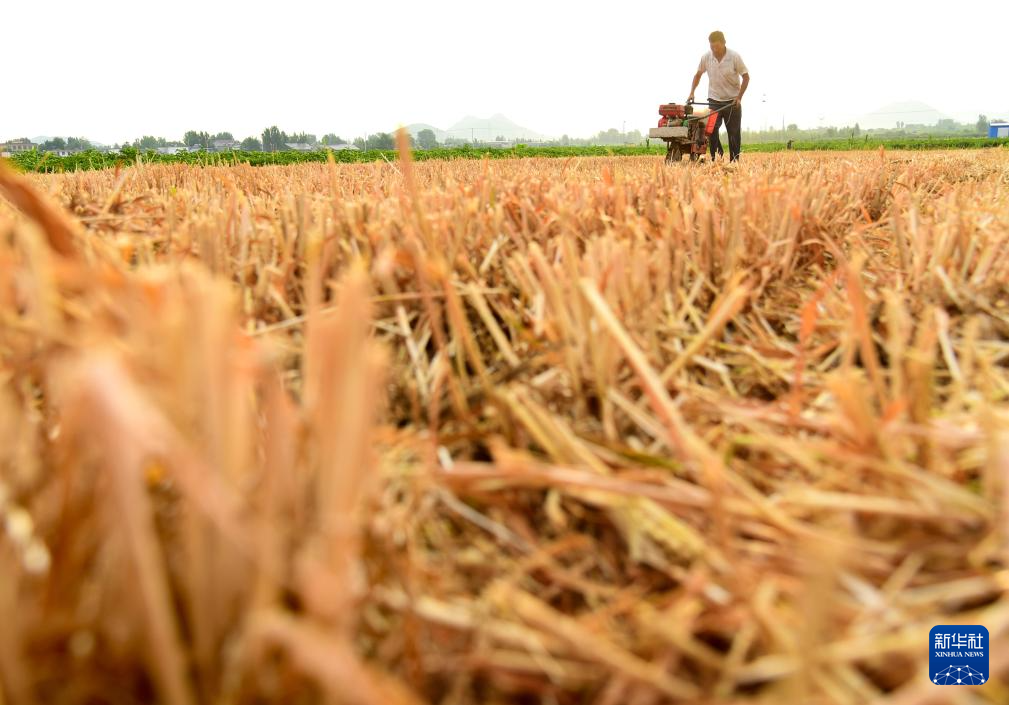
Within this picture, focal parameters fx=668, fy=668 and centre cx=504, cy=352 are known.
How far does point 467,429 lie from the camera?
3.07 feet

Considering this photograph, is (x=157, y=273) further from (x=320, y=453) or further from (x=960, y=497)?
(x=960, y=497)

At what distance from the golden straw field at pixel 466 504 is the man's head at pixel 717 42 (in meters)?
9.37

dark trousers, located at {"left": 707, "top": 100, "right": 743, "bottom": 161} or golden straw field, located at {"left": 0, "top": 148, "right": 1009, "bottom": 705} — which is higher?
dark trousers, located at {"left": 707, "top": 100, "right": 743, "bottom": 161}

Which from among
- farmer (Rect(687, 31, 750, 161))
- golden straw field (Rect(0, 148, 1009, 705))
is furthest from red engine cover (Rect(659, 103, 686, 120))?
golden straw field (Rect(0, 148, 1009, 705))

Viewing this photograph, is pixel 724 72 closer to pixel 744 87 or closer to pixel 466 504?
pixel 744 87

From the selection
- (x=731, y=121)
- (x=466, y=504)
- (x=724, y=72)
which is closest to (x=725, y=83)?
(x=724, y=72)

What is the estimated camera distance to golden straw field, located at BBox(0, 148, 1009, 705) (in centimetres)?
44

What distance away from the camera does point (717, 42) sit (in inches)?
369

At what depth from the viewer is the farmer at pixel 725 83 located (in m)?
9.31

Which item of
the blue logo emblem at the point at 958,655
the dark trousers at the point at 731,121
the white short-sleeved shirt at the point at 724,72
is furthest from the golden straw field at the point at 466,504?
the white short-sleeved shirt at the point at 724,72

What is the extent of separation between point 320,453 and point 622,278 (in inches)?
30.2

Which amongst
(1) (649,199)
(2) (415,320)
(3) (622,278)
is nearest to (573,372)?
(3) (622,278)

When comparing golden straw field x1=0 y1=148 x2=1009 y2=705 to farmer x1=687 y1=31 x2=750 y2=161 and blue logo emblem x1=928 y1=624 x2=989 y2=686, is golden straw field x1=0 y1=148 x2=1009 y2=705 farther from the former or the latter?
farmer x1=687 y1=31 x2=750 y2=161

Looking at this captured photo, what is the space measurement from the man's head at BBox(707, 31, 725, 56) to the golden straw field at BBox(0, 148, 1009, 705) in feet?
30.7
